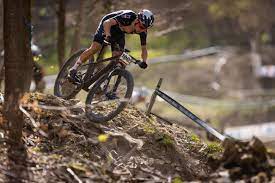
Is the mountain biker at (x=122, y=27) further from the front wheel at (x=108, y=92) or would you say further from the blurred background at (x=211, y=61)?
the blurred background at (x=211, y=61)

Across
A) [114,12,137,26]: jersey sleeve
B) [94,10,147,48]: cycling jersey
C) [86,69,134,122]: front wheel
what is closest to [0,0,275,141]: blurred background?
[94,10,147,48]: cycling jersey

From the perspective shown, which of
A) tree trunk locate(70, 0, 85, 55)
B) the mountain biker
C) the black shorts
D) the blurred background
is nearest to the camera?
the mountain biker

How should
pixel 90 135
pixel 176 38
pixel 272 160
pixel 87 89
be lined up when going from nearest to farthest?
pixel 272 160 < pixel 90 135 < pixel 87 89 < pixel 176 38

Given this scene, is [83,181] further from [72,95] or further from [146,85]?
[146,85]

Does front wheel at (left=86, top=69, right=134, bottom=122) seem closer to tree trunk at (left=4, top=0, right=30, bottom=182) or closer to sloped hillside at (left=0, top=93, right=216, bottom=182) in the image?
sloped hillside at (left=0, top=93, right=216, bottom=182)

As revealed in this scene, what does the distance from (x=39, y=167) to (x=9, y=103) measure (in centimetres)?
89

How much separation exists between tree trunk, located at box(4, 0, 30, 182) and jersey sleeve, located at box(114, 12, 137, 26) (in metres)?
2.07

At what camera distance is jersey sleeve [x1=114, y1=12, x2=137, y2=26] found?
30.5 ft

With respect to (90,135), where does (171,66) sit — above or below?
below

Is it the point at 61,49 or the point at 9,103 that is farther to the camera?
the point at 61,49

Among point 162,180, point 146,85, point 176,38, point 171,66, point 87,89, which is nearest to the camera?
point 162,180

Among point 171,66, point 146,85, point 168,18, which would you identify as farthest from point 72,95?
point 171,66

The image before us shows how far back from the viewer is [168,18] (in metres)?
17.1

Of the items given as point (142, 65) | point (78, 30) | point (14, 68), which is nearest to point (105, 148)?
point (142, 65)
